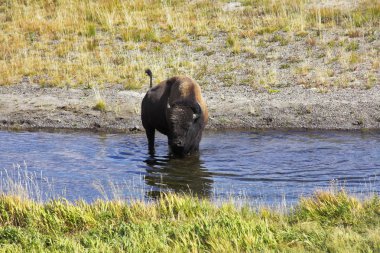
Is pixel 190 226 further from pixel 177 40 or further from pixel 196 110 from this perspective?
pixel 177 40

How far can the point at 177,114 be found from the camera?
1537 cm

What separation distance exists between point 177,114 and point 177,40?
1350 cm

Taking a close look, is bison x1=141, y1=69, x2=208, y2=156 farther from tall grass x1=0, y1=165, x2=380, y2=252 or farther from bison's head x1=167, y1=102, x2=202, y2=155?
tall grass x1=0, y1=165, x2=380, y2=252

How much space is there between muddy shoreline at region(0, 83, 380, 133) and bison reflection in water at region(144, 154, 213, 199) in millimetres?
4207

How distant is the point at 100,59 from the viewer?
26891 mm

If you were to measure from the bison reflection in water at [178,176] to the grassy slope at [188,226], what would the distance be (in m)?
2.51

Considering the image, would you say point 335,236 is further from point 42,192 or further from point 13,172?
point 13,172

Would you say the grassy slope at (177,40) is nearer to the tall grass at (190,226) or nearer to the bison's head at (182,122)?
the bison's head at (182,122)

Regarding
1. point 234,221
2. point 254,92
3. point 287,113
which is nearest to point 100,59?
point 254,92

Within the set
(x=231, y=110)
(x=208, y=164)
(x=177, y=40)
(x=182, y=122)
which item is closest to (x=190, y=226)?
(x=182, y=122)

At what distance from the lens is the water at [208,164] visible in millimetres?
13453

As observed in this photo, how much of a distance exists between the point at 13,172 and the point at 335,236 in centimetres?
829

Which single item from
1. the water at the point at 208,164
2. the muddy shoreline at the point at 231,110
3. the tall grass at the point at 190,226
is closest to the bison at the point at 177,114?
the water at the point at 208,164

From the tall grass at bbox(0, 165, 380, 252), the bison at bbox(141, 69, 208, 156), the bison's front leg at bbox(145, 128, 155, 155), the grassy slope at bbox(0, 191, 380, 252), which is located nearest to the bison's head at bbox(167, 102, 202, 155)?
the bison at bbox(141, 69, 208, 156)
